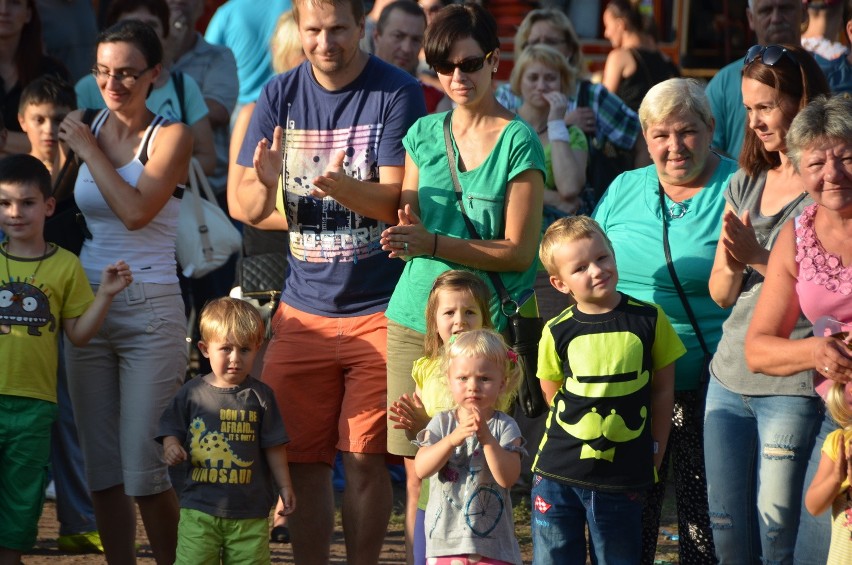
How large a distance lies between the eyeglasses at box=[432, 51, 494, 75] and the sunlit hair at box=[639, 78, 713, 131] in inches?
23.5

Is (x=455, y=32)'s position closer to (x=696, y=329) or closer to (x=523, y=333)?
(x=523, y=333)

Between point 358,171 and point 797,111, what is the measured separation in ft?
5.09

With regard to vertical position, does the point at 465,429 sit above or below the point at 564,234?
below

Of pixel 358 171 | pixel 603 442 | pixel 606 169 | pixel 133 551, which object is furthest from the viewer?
pixel 606 169

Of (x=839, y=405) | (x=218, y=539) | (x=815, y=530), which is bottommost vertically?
(x=218, y=539)

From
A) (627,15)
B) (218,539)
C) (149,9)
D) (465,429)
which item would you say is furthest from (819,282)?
(627,15)

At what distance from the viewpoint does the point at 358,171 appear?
4770 millimetres

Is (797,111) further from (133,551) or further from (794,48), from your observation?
(133,551)

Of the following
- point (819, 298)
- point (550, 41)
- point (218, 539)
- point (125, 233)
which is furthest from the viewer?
point (550, 41)

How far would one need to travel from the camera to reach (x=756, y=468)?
13.8 feet

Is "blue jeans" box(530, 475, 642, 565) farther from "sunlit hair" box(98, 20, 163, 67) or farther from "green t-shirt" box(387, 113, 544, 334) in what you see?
"sunlit hair" box(98, 20, 163, 67)

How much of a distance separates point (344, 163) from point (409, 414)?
101 cm

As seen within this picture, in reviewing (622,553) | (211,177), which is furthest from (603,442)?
(211,177)

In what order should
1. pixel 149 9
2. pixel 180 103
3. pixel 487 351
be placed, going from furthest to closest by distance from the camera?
1. pixel 149 9
2. pixel 180 103
3. pixel 487 351
